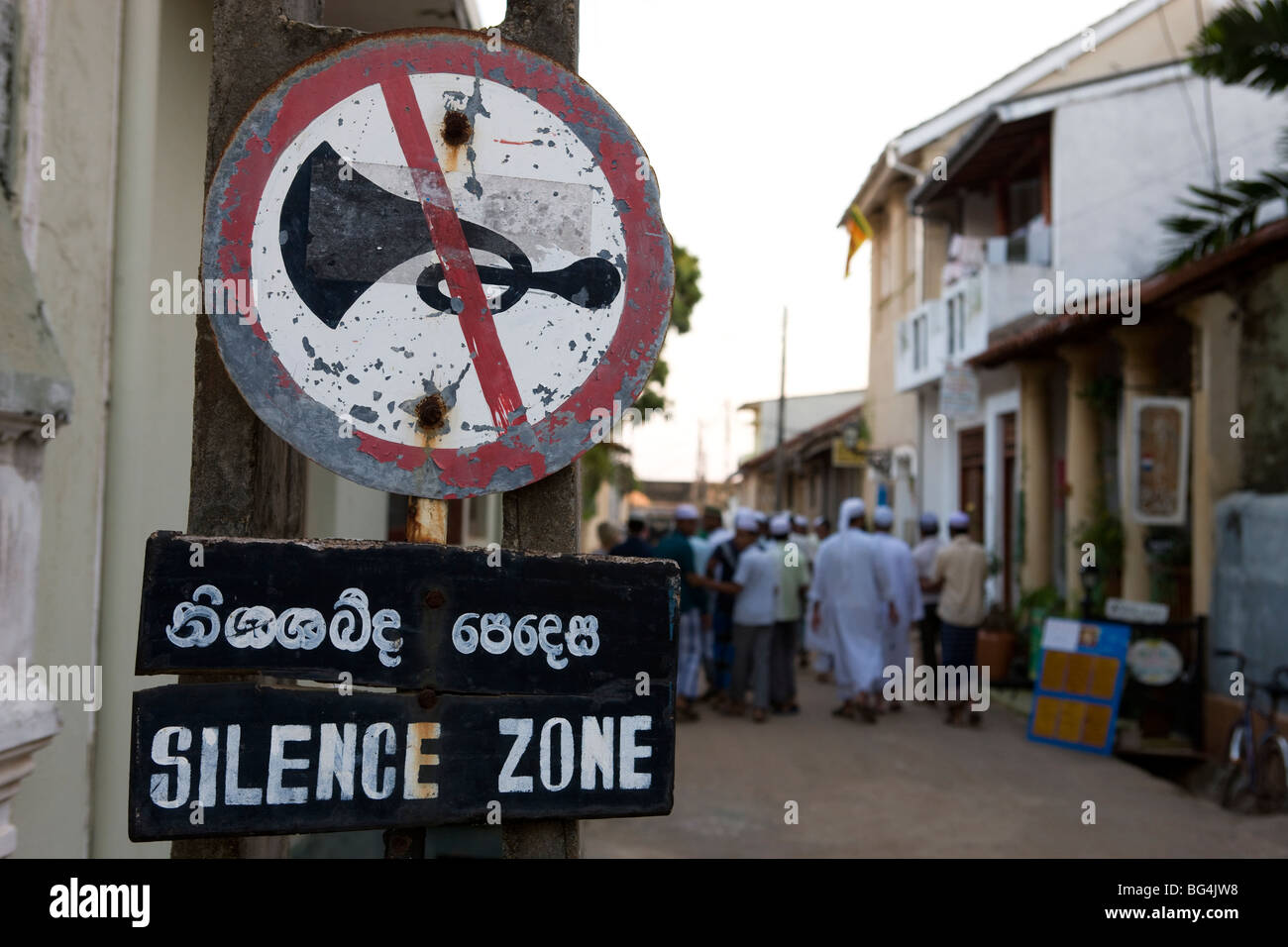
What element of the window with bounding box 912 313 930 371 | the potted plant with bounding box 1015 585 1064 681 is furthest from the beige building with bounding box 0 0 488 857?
the window with bounding box 912 313 930 371

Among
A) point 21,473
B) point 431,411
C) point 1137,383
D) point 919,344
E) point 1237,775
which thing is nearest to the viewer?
point 431,411

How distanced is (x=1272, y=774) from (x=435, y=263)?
6.98 metres

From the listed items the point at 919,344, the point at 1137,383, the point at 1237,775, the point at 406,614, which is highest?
the point at 919,344

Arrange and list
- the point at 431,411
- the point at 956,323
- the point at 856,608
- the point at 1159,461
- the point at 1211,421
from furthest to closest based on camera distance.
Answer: the point at 956,323, the point at 856,608, the point at 1159,461, the point at 1211,421, the point at 431,411

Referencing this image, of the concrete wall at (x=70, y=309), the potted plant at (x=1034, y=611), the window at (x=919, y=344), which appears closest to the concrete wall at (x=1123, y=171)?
the potted plant at (x=1034, y=611)

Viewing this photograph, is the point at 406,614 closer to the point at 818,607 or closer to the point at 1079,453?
the point at 818,607

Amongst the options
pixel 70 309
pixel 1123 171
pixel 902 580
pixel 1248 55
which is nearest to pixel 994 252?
pixel 1123 171

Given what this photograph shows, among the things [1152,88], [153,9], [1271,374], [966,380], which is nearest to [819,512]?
[966,380]

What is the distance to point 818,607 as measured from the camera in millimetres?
11367

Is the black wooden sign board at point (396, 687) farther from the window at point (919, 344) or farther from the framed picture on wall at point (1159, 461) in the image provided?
the window at point (919, 344)

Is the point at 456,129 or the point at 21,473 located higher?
Result: the point at 456,129

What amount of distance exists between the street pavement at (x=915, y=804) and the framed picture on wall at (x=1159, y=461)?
2142 mm

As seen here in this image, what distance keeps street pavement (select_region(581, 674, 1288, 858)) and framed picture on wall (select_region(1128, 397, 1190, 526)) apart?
2142 millimetres

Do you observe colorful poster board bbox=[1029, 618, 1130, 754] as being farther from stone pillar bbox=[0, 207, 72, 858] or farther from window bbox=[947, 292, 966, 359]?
stone pillar bbox=[0, 207, 72, 858]
